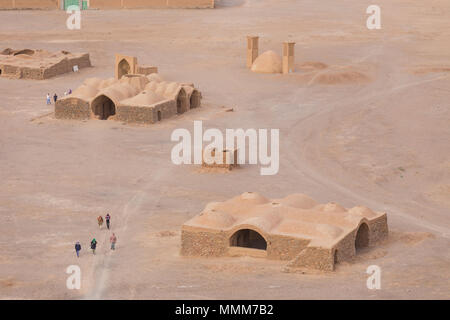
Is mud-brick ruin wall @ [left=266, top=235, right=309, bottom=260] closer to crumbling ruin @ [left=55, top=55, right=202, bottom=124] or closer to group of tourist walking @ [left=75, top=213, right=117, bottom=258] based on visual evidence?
group of tourist walking @ [left=75, top=213, right=117, bottom=258]

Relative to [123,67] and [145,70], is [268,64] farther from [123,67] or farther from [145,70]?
[123,67]

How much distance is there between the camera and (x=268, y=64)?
73938mm

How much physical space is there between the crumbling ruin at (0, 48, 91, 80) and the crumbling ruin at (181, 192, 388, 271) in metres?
38.0

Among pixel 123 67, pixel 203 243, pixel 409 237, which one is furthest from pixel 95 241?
pixel 123 67

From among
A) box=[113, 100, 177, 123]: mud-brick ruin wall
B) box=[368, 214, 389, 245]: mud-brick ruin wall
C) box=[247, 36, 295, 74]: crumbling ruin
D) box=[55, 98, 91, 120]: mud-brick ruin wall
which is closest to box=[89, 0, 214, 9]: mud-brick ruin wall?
box=[247, 36, 295, 74]: crumbling ruin

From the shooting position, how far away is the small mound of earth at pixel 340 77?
70.2 metres

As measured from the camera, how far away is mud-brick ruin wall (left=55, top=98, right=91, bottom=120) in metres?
60.1

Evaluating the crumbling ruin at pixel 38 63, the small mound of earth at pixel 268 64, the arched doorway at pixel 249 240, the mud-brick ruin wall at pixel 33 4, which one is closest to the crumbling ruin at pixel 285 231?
the arched doorway at pixel 249 240

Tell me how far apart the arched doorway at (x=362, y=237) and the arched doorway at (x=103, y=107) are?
86.3 feet

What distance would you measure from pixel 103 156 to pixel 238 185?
8883 millimetres

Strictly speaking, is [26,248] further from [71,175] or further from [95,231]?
[71,175]

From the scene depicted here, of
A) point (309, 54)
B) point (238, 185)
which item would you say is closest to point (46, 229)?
point (238, 185)

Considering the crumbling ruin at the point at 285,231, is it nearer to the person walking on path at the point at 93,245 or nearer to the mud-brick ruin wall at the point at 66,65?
the person walking on path at the point at 93,245
